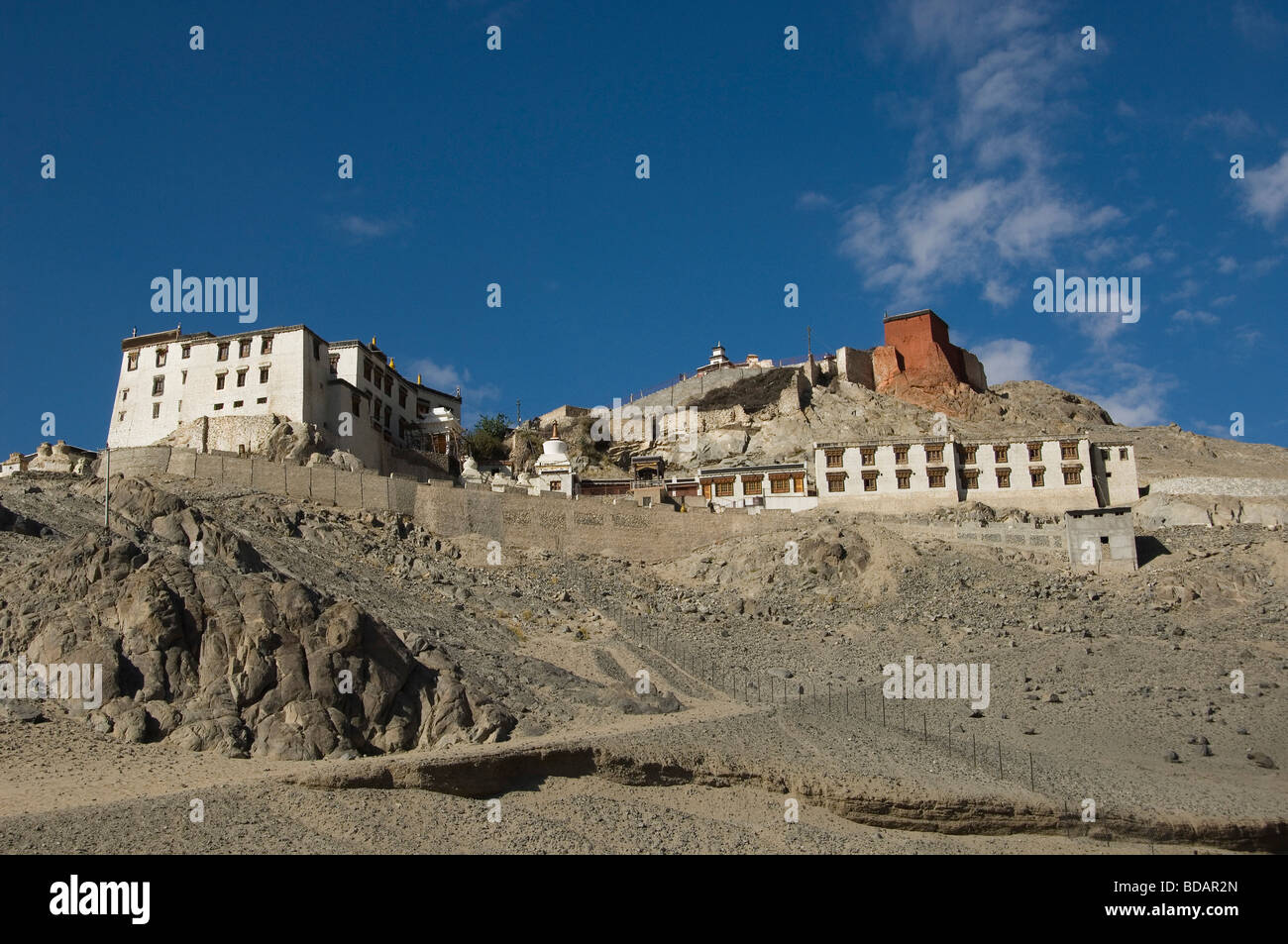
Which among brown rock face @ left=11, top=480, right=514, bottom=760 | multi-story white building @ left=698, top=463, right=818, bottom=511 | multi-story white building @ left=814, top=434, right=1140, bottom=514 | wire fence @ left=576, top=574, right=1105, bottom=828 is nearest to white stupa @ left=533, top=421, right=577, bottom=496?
multi-story white building @ left=698, top=463, right=818, bottom=511

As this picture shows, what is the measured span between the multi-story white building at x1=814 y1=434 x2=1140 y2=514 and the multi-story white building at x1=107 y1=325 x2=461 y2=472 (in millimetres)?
26721

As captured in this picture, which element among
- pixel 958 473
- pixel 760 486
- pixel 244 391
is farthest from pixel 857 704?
pixel 244 391

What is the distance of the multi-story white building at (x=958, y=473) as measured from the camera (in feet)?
210

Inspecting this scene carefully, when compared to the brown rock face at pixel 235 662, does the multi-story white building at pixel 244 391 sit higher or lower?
higher

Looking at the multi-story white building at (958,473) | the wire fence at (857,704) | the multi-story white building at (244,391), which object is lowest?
the wire fence at (857,704)

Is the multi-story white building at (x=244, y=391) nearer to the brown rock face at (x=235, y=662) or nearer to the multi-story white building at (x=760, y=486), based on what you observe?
the multi-story white building at (x=760, y=486)

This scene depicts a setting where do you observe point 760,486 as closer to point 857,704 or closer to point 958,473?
point 958,473

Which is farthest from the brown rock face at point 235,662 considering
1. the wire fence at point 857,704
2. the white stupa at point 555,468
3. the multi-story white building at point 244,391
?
the white stupa at point 555,468

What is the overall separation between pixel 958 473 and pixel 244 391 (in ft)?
132

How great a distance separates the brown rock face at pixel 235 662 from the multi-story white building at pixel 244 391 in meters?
28.1

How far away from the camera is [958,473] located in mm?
64500

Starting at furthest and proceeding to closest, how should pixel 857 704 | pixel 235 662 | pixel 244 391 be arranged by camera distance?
pixel 244 391 → pixel 857 704 → pixel 235 662
